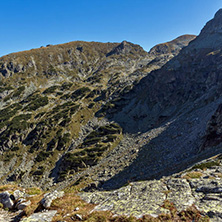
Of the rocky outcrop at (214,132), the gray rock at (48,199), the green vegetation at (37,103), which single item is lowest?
the rocky outcrop at (214,132)

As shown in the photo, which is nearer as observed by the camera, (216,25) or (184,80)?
(184,80)

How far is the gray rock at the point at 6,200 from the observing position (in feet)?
39.6

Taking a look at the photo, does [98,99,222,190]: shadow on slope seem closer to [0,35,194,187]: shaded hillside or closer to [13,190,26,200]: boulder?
[0,35,194,187]: shaded hillside

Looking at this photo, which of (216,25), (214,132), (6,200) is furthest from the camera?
(216,25)

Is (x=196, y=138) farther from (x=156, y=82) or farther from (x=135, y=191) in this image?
(x=156, y=82)

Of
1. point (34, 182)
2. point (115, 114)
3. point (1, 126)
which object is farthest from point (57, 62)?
point (34, 182)

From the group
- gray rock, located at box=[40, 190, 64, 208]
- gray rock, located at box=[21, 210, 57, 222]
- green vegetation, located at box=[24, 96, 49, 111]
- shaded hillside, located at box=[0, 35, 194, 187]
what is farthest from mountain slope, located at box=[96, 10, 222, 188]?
green vegetation, located at box=[24, 96, 49, 111]

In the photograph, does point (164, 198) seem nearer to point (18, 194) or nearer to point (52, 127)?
point (18, 194)

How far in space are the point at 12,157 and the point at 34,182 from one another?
22.4 meters

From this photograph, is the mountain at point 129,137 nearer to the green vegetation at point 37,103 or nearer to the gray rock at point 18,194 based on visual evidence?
the green vegetation at point 37,103

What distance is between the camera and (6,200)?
1227 cm

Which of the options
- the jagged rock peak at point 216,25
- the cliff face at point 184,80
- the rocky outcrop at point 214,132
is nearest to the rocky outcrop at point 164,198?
the rocky outcrop at point 214,132

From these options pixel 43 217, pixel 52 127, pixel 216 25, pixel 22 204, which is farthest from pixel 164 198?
pixel 216 25

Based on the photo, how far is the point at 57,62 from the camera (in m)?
196
